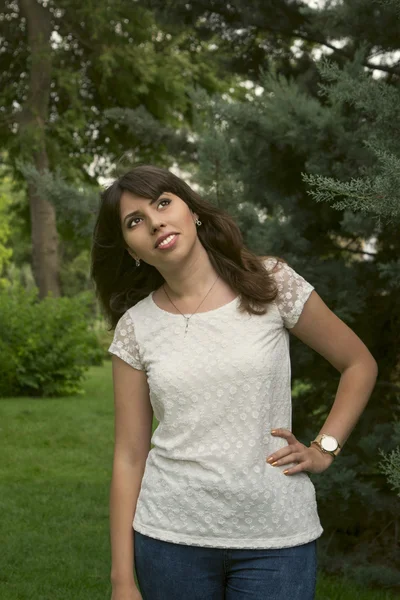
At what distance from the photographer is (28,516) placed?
664 centimetres

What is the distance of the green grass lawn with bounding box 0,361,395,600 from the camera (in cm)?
506

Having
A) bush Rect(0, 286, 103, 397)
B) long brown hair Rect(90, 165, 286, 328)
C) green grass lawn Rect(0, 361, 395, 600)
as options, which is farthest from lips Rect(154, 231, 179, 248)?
bush Rect(0, 286, 103, 397)

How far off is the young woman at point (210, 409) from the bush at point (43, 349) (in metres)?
11.1

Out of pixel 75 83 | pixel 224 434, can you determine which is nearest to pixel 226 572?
pixel 224 434

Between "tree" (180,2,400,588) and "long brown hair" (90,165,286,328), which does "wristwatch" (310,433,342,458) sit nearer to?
"long brown hair" (90,165,286,328)

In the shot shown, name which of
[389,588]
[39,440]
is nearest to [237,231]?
[389,588]

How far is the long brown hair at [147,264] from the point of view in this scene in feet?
7.80

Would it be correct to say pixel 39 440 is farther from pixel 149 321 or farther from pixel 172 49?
pixel 172 49

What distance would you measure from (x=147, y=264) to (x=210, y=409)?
62 cm

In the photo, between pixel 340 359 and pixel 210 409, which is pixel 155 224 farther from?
pixel 340 359

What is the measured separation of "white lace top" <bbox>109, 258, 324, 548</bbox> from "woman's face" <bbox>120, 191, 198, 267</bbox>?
0.18m

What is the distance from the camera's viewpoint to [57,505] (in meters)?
6.95

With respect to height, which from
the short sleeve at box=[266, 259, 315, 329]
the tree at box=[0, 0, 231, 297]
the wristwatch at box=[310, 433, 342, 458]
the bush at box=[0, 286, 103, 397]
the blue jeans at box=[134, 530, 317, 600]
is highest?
the tree at box=[0, 0, 231, 297]

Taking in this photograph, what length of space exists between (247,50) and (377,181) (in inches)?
136
